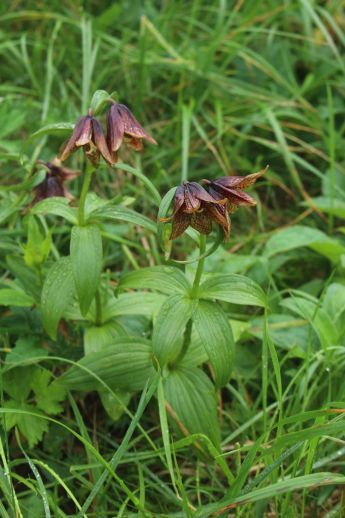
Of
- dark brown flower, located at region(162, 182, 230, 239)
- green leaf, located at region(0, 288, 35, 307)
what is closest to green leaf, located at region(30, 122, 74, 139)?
dark brown flower, located at region(162, 182, 230, 239)

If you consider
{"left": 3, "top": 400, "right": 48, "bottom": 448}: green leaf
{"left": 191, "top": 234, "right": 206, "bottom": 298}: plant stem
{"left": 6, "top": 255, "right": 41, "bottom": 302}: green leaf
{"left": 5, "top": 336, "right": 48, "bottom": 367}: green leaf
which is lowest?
{"left": 3, "top": 400, "right": 48, "bottom": 448}: green leaf

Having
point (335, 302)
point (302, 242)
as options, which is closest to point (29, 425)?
point (335, 302)

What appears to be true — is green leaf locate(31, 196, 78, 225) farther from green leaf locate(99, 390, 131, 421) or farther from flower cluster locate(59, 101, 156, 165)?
green leaf locate(99, 390, 131, 421)

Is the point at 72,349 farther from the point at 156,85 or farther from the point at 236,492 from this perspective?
the point at 156,85

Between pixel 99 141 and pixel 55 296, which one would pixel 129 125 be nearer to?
pixel 99 141

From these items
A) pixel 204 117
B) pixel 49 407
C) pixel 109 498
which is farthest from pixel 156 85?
pixel 109 498

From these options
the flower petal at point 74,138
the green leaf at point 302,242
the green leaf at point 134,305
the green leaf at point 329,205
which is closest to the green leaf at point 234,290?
the green leaf at point 134,305

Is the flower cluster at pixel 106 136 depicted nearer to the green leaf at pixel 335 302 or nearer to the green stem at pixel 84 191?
the green stem at pixel 84 191
